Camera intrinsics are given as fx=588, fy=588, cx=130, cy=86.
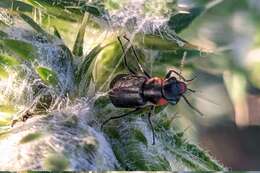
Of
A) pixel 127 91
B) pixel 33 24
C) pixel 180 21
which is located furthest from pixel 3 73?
pixel 180 21

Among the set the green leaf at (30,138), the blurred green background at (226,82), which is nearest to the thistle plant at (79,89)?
the green leaf at (30,138)

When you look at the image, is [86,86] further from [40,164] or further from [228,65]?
[228,65]

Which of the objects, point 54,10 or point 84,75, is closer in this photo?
point 84,75

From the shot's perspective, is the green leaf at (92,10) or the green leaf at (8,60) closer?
the green leaf at (8,60)

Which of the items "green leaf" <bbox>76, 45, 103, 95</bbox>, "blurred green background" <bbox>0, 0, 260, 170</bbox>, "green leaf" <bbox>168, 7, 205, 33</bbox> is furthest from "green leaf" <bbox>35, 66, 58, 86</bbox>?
"blurred green background" <bbox>0, 0, 260, 170</bbox>

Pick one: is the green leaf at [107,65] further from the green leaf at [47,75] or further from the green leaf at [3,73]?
the green leaf at [3,73]

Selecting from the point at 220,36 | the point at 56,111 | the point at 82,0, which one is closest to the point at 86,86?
the point at 56,111

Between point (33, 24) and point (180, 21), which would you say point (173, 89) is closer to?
point (180, 21)
